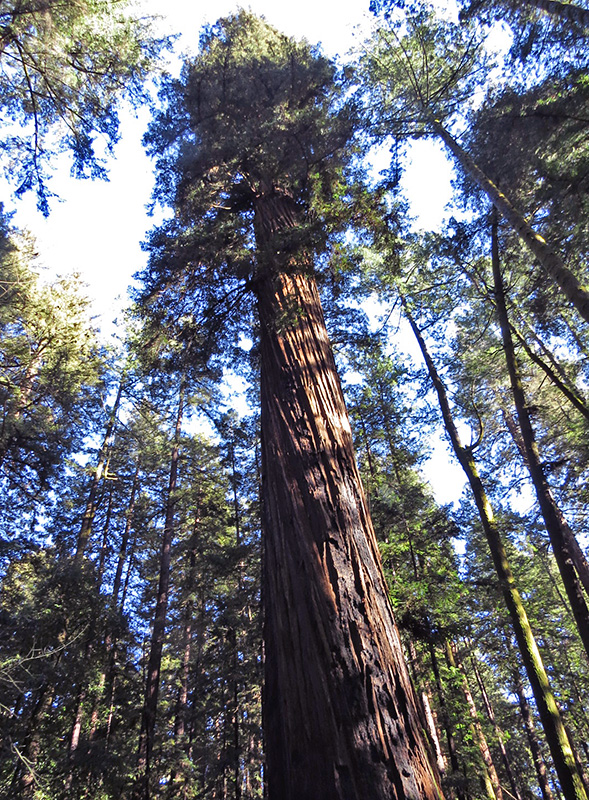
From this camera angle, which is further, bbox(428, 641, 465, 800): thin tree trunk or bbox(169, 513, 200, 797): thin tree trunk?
bbox(169, 513, 200, 797): thin tree trunk

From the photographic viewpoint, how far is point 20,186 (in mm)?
7098

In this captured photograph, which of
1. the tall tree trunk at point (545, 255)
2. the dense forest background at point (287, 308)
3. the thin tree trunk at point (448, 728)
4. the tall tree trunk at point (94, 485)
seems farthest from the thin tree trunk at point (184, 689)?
the tall tree trunk at point (545, 255)

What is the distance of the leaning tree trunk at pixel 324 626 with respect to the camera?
6.01 feet

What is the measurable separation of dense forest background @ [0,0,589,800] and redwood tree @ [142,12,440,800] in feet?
0.23

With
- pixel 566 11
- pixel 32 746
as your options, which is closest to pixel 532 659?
pixel 566 11

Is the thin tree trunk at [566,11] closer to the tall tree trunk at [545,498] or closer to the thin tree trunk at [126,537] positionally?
the tall tree trunk at [545,498]

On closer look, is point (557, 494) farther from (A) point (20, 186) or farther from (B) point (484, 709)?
(A) point (20, 186)

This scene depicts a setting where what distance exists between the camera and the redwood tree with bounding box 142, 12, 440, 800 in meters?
1.94

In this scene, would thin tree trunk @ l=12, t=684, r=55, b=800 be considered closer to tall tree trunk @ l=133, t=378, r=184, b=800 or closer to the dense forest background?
the dense forest background

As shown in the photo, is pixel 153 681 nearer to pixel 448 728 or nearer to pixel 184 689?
pixel 448 728

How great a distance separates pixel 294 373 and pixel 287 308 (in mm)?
858

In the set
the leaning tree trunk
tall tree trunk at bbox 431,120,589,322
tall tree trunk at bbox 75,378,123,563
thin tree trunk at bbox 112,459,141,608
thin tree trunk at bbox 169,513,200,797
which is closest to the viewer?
the leaning tree trunk

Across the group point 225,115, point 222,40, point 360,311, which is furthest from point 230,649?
point 222,40

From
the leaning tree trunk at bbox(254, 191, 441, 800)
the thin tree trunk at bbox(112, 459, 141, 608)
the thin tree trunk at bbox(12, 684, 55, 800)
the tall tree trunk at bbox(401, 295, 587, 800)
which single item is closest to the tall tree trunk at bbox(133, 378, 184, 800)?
the thin tree trunk at bbox(12, 684, 55, 800)
